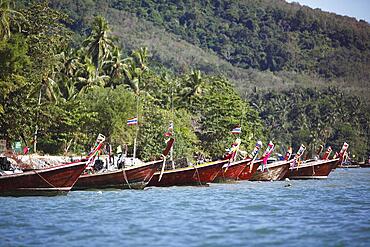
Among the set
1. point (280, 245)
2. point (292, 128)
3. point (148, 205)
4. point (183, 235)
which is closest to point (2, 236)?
point (183, 235)

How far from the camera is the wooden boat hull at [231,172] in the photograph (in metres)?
51.4

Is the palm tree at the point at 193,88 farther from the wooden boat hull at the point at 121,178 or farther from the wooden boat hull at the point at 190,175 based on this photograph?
the wooden boat hull at the point at 121,178

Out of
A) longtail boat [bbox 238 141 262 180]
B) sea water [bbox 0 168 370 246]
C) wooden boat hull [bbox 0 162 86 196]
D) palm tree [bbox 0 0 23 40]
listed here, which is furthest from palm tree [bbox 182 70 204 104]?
wooden boat hull [bbox 0 162 86 196]

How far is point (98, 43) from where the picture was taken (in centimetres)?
8181

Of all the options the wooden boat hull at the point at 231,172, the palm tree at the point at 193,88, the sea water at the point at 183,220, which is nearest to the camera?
the sea water at the point at 183,220

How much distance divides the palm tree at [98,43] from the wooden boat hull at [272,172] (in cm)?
3029

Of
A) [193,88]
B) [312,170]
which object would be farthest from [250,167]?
[193,88]

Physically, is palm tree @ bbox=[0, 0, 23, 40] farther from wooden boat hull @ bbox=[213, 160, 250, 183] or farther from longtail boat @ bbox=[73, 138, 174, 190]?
wooden boat hull @ bbox=[213, 160, 250, 183]

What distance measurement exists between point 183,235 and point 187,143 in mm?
53361

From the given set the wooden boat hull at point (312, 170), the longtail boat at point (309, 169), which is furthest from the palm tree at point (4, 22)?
the wooden boat hull at point (312, 170)

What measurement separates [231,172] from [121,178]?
565 inches

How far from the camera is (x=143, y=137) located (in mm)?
69688

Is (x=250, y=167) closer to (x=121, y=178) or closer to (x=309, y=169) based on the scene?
(x=309, y=169)

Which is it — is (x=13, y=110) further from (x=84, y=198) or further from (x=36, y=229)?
(x=36, y=229)
